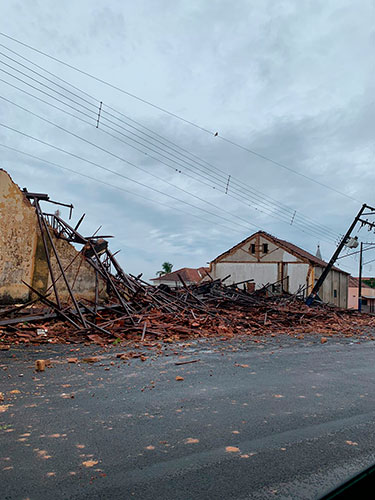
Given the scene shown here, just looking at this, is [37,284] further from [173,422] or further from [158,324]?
[173,422]

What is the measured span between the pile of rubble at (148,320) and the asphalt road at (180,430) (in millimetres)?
3122

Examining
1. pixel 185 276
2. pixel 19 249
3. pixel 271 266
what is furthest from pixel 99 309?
pixel 185 276

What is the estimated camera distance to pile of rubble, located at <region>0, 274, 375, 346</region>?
32.5 feet

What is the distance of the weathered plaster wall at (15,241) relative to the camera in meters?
11.5

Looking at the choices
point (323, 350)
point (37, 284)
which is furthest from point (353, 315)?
Answer: point (37, 284)

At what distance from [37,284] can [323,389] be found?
10148mm

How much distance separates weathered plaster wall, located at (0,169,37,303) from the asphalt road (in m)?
5.32

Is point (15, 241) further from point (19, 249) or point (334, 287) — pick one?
point (334, 287)

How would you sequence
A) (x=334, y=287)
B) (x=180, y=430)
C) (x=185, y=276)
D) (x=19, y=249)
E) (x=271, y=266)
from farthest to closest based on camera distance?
(x=185, y=276) < (x=334, y=287) < (x=271, y=266) < (x=19, y=249) < (x=180, y=430)

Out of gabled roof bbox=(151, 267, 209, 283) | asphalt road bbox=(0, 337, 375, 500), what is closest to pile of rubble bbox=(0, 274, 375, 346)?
asphalt road bbox=(0, 337, 375, 500)

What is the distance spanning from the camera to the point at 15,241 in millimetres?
11789

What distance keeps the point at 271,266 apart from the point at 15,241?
25.7 metres

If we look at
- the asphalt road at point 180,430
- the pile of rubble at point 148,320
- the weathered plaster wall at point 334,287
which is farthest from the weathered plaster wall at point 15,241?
the weathered plaster wall at point 334,287

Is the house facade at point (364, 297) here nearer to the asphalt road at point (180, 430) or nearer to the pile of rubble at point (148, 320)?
the pile of rubble at point (148, 320)
